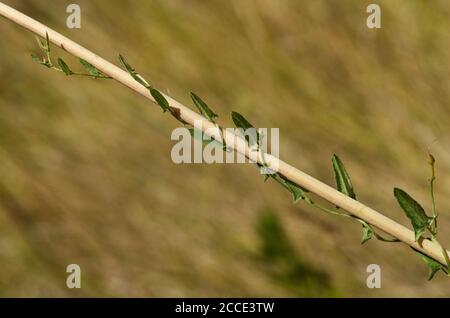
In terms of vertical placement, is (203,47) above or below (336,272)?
above

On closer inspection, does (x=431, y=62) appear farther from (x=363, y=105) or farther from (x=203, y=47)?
(x=203, y=47)

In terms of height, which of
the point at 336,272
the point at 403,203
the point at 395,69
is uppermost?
the point at 395,69

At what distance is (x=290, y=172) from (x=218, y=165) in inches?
37.0

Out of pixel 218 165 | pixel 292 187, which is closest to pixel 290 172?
pixel 292 187

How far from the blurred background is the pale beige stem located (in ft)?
2.80

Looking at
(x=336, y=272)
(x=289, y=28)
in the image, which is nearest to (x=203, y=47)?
(x=289, y=28)

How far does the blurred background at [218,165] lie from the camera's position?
42.4 inches

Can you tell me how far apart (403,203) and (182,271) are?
897 mm

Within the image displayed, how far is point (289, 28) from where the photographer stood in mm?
1150

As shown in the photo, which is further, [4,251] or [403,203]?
[4,251]

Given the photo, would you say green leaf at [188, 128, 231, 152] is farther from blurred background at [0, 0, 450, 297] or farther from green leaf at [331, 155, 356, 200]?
blurred background at [0, 0, 450, 297]

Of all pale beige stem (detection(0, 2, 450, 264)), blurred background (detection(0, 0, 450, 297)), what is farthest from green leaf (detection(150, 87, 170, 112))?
blurred background (detection(0, 0, 450, 297))

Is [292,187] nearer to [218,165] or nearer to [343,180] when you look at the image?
[343,180]

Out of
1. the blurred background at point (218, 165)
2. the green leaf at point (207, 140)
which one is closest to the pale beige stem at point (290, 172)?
the green leaf at point (207, 140)
